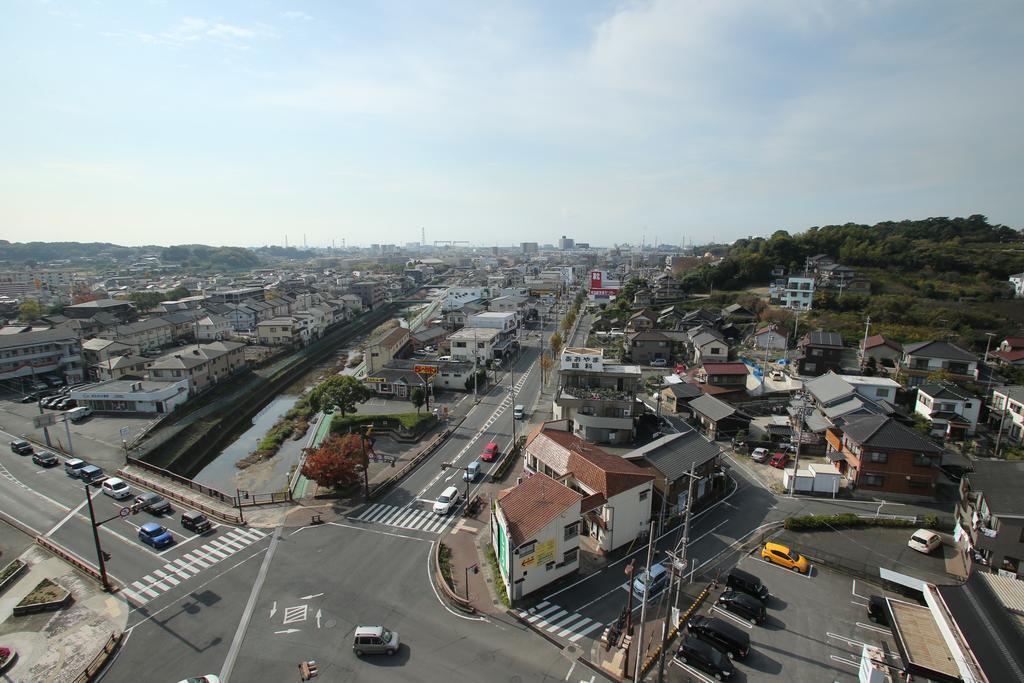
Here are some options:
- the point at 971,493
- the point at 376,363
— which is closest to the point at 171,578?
the point at 376,363

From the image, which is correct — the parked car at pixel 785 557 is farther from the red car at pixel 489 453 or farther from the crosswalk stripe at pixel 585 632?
the red car at pixel 489 453

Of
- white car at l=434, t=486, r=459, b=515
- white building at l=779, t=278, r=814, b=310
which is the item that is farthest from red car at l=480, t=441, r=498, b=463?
white building at l=779, t=278, r=814, b=310

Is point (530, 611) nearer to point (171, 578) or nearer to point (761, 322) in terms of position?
point (171, 578)

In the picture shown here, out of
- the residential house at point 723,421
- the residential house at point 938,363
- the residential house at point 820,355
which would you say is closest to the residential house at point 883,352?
the residential house at point 820,355

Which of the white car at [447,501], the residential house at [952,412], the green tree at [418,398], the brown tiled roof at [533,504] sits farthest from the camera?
the green tree at [418,398]

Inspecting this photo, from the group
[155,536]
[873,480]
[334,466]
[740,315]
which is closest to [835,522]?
[873,480]
